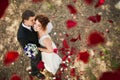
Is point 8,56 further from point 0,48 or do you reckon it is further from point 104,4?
Answer: point 104,4

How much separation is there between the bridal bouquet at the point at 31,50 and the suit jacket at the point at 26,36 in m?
0.05

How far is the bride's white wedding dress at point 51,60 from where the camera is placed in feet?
17.0

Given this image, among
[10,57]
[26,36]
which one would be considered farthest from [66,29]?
[10,57]

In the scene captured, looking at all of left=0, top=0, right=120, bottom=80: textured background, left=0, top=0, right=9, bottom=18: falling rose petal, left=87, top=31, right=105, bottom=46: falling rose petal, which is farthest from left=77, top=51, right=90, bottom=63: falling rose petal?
left=0, top=0, right=9, bottom=18: falling rose petal

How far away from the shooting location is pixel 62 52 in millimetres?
5418

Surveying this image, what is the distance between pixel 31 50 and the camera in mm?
5180

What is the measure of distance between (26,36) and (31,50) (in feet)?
0.88

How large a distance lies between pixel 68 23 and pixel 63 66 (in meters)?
0.72

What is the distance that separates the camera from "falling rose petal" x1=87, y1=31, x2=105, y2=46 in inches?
217

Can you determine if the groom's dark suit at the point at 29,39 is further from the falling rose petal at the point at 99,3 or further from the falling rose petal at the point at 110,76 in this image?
the falling rose petal at the point at 99,3

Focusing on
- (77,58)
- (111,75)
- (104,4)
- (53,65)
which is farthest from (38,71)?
(104,4)

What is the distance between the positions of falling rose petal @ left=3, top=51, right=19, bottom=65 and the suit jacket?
308mm

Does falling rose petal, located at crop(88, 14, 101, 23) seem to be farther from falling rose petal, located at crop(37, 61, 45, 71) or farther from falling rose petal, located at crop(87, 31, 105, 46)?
falling rose petal, located at crop(37, 61, 45, 71)

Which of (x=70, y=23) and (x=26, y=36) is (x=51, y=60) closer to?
(x=26, y=36)
